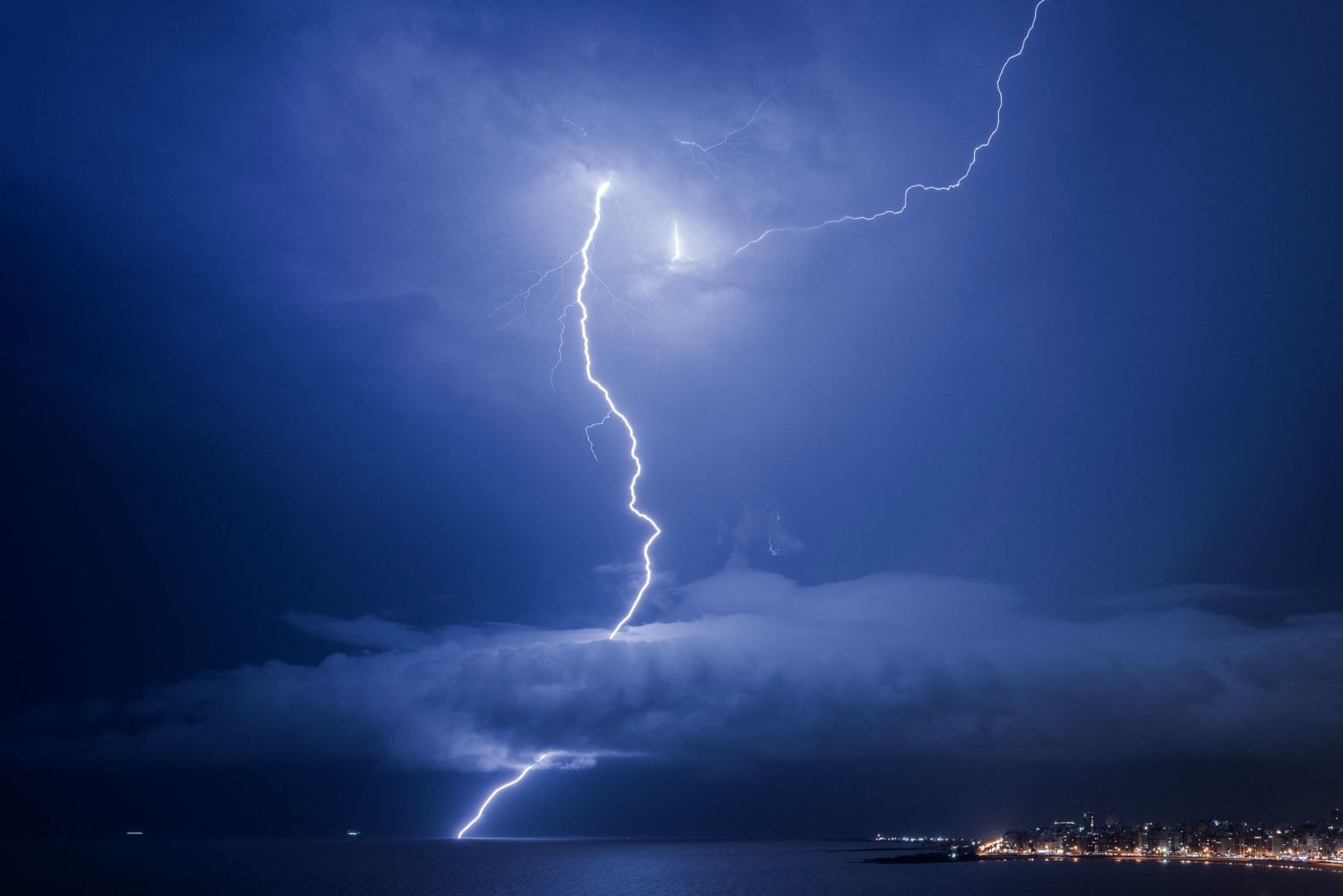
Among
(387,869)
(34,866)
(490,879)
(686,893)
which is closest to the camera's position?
(686,893)

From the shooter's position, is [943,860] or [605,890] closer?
[605,890]

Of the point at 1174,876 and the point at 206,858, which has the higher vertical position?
the point at 206,858

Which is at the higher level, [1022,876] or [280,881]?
[280,881]

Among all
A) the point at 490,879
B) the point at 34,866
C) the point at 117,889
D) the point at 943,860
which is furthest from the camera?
the point at 943,860

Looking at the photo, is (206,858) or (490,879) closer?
(490,879)

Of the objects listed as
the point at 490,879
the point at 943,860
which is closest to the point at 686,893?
the point at 490,879

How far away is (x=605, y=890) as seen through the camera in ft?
341

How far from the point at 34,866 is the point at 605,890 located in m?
90.4

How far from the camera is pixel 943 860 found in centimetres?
19338

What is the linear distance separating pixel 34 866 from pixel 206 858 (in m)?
51.3

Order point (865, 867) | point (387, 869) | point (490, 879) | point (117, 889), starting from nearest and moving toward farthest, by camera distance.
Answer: point (117, 889) < point (490, 879) < point (387, 869) < point (865, 867)

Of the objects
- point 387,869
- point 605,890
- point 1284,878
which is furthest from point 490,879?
point 1284,878

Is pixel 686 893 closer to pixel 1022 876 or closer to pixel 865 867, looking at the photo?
pixel 1022 876

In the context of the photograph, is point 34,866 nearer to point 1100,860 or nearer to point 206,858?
point 206,858
